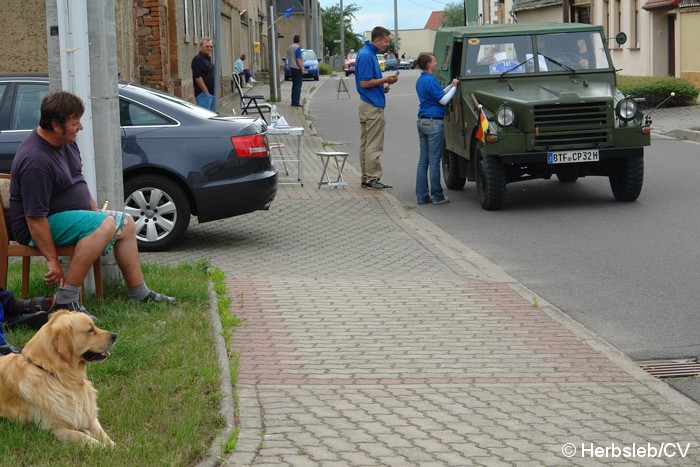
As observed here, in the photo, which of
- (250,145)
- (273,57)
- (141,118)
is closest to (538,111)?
(250,145)

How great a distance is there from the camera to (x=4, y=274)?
7.73 metres

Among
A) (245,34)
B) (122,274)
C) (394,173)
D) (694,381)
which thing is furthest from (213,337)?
(245,34)

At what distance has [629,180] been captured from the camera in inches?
566

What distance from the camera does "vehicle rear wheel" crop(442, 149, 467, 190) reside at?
1642 centimetres

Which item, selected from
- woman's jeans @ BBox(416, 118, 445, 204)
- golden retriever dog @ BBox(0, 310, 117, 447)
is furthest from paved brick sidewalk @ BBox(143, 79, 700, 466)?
woman's jeans @ BBox(416, 118, 445, 204)

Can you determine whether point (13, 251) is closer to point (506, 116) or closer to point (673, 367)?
point (673, 367)

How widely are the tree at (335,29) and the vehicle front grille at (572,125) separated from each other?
12554 cm

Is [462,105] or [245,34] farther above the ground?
[245,34]

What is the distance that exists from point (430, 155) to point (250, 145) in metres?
3.92

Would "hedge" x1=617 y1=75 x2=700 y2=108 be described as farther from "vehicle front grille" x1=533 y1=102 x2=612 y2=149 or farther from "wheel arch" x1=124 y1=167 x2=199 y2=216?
"wheel arch" x1=124 y1=167 x2=199 y2=216

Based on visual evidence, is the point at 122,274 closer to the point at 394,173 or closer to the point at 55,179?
the point at 55,179

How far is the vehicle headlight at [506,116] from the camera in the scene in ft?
45.7

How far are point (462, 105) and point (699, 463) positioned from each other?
33.3ft

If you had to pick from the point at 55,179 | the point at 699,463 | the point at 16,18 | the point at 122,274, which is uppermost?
the point at 16,18
